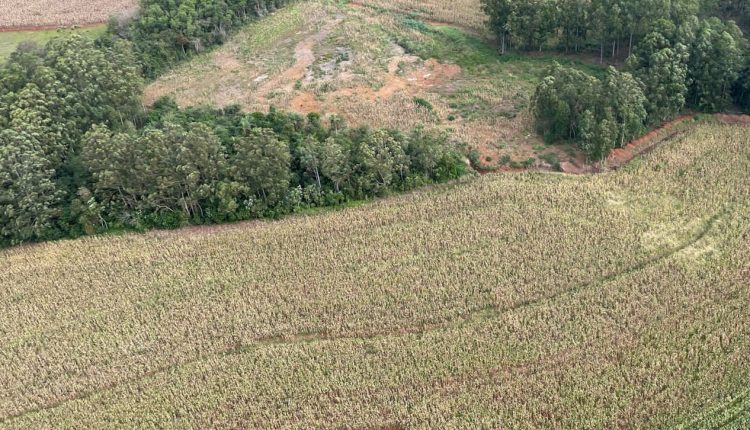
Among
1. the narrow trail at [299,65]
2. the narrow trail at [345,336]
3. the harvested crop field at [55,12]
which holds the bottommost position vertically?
the narrow trail at [345,336]

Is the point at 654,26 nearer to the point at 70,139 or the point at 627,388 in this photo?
the point at 627,388

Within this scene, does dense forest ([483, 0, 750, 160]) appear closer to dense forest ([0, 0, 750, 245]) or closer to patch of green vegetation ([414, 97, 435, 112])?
dense forest ([0, 0, 750, 245])

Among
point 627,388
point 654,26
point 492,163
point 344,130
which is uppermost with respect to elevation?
point 654,26

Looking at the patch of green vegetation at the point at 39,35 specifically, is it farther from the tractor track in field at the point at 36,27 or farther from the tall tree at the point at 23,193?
the tall tree at the point at 23,193

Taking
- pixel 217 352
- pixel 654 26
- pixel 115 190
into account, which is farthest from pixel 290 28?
pixel 217 352

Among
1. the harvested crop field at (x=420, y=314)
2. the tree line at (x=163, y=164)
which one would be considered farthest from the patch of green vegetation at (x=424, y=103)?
the harvested crop field at (x=420, y=314)

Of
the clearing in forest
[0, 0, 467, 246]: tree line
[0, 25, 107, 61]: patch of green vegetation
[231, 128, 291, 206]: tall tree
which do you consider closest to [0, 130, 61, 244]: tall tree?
[0, 0, 467, 246]: tree line

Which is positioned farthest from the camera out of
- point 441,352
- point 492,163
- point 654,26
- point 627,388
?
point 654,26

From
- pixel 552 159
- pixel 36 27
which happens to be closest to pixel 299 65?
pixel 552 159
